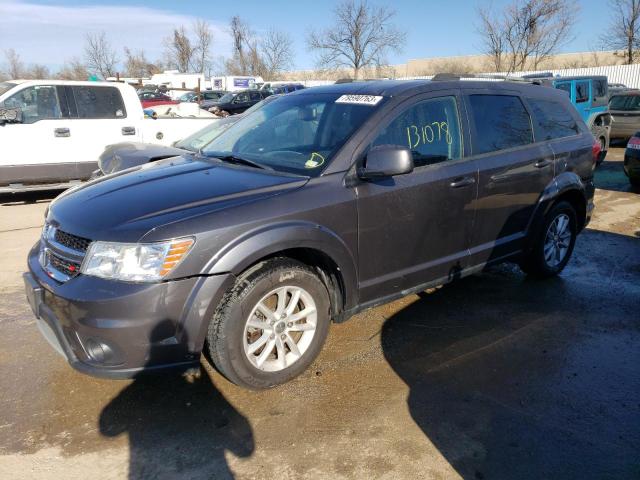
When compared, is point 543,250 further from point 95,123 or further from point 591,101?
point 591,101

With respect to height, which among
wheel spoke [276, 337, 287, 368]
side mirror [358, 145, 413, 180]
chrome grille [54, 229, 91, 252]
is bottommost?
wheel spoke [276, 337, 287, 368]

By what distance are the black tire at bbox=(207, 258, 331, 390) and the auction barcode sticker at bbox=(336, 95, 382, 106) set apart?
1245 millimetres

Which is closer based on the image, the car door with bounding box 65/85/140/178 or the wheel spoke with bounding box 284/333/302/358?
the wheel spoke with bounding box 284/333/302/358

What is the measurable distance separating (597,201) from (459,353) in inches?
247

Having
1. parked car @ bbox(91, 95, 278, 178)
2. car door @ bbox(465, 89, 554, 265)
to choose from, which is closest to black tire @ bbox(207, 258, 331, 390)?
car door @ bbox(465, 89, 554, 265)

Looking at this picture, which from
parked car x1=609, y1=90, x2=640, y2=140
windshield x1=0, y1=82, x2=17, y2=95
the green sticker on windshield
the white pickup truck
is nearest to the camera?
the green sticker on windshield

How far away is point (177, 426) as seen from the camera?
2828mm

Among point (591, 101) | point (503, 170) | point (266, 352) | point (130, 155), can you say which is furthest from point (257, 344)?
point (591, 101)

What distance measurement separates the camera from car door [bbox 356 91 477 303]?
3354 mm

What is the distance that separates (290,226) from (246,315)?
56 centimetres

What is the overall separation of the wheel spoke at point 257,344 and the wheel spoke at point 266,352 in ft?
0.10

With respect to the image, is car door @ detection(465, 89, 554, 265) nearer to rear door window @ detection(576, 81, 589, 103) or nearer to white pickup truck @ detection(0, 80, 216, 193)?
white pickup truck @ detection(0, 80, 216, 193)

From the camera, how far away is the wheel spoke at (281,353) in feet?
10.2

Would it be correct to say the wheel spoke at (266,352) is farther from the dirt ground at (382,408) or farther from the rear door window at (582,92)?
the rear door window at (582,92)
